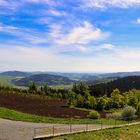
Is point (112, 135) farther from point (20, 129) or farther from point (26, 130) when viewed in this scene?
point (20, 129)

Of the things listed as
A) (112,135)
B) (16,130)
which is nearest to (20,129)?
(16,130)

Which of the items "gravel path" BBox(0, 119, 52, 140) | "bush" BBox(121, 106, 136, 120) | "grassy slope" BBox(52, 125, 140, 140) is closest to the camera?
"gravel path" BBox(0, 119, 52, 140)

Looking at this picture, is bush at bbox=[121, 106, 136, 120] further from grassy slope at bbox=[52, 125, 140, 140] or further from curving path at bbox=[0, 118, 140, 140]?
curving path at bbox=[0, 118, 140, 140]

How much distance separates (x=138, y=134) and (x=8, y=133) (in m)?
15.5

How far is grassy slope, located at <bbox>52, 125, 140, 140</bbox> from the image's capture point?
3450 cm

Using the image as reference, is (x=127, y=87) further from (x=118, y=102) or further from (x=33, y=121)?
(x=33, y=121)

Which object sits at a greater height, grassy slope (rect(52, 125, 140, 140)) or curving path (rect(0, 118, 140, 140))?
curving path (rect(0, 118, 140, 140))

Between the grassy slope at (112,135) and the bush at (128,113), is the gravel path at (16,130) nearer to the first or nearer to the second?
the grassy slope at (112,135)

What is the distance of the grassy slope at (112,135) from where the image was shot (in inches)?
1358

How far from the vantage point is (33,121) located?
43.8 metres

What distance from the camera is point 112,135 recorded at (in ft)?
123

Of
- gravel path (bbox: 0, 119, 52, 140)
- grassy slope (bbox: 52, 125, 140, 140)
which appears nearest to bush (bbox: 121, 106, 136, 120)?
grassy slope (bbox: 52, 125, 140, 140)

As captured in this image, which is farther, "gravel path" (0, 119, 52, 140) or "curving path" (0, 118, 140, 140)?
"curving path" (0, 118, 140, 140)

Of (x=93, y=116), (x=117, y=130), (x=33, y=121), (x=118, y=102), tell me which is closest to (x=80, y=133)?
(x=117, y=130)
